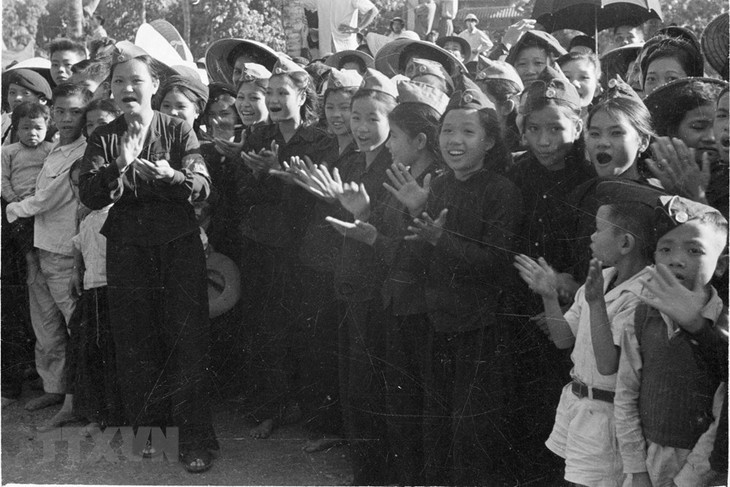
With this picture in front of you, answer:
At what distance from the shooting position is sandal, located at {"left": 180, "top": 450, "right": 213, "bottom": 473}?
4254mm

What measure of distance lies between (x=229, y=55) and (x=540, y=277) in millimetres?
3216

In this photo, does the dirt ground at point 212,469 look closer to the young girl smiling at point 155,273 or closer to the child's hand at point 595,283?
the young girl smiling at point 155,273

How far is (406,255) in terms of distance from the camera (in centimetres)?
367

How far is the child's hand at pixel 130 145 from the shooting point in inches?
159

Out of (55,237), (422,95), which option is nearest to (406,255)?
(422,95)

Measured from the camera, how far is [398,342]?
A: 3.78 meters

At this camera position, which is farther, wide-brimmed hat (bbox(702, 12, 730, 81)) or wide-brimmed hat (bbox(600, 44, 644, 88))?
wide-brimmed hat (bbox(600, 44, 644, 88))

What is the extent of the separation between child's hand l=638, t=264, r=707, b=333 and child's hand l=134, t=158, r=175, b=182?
Answer: 2233 mm

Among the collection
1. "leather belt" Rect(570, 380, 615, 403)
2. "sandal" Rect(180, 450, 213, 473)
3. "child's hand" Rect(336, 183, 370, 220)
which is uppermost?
"child's hand" Rect(336, 183, 370, 220)

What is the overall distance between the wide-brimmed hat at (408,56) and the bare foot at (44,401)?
279 cm

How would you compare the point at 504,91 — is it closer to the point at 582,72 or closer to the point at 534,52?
the point at 582,72

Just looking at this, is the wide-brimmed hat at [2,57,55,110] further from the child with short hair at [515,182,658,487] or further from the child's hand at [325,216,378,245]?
the child with short hair at [515,182,658,487]

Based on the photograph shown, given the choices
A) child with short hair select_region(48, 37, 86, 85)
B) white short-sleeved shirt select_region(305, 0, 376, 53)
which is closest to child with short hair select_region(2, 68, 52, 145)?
child with short hair select_region(48, 37, 86, 85)

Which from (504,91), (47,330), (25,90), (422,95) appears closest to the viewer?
(422,95)
